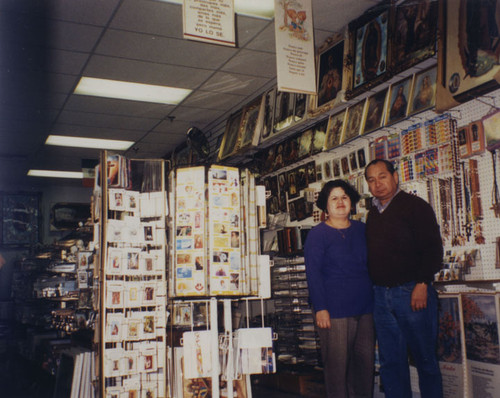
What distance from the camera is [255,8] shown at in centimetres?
449

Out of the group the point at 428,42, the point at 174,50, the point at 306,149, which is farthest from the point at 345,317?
the point at 174,50

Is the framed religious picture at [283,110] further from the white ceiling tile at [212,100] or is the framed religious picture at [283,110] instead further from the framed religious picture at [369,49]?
the framed religious picture at [369,49]

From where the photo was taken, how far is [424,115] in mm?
4066

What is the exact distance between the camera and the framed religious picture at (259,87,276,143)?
6.00 meters

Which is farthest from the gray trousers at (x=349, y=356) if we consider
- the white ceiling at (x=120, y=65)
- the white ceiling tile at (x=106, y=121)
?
the white ceiling tile at (x=106, y=121)

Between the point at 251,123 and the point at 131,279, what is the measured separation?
295cm

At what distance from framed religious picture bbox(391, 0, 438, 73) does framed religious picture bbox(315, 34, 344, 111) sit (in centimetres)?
74

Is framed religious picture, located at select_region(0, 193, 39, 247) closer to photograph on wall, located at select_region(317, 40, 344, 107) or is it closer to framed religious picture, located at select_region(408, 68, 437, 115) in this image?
photograph on wall, located at select_region(317, 40, 344, 107)

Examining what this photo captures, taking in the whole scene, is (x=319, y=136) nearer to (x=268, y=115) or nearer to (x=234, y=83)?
(x=268, y=115)

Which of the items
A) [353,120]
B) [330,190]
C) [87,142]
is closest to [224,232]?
[330,190]

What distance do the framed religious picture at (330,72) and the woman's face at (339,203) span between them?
1686mm

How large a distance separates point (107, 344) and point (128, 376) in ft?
1.05

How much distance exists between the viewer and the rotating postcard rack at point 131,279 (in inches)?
158

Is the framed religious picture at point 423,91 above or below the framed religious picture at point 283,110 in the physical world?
below
